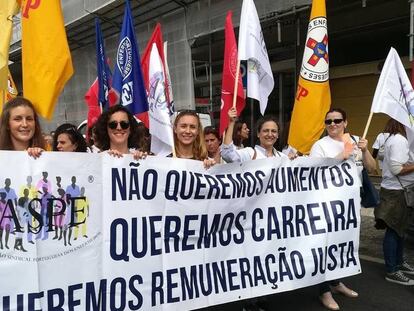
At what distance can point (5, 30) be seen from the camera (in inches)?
142

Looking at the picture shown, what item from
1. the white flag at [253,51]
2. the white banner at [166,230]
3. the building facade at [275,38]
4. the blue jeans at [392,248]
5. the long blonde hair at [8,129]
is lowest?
the blue jeans at [392,248]

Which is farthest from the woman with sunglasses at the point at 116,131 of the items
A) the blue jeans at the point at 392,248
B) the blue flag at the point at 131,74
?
the blue jeans at the point at 392,248

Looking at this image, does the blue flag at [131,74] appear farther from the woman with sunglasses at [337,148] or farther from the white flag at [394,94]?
the white flag at [394,94]

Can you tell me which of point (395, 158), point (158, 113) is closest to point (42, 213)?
point (158, 113)

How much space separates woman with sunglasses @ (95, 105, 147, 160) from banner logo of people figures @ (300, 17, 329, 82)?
1.90 metres

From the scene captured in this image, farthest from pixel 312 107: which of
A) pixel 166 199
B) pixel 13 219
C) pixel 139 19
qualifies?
pixel 139 19

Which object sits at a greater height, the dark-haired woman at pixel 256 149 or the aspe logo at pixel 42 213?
the dark-haired woman at pixel 256 149

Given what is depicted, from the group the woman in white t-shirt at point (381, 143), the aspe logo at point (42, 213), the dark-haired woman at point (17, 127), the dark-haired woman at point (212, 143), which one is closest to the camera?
the aspe logo at point (42, 213)

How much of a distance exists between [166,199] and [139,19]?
32.5ft

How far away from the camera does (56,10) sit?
11.6 ft

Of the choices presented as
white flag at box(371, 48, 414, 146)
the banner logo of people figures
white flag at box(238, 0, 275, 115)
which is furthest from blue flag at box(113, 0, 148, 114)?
white flag at box(371, 48, 414, 146)

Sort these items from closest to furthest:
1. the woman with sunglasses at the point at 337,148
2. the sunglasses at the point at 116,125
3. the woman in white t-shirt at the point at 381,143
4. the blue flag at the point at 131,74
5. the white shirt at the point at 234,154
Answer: the sunglasses at the point at 116,125, the white shirt at the point at 234,154, the blue flag at the point at 131,74, the woman with sunglasses at the point at 337,148, the woman in white t-shirt at the point at 381,143

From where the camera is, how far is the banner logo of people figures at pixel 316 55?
4488 mm

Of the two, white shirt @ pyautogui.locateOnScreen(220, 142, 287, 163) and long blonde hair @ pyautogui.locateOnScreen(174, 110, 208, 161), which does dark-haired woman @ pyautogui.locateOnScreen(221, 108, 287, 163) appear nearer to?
white shirt @ pyautogui.locateOnScreen(220, 142, 287, 163)
